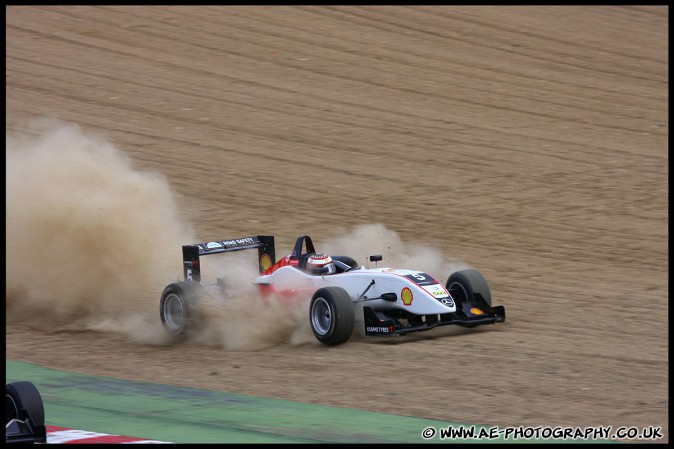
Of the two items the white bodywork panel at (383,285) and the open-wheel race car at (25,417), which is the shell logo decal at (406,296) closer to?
the white bodywork panel at (383,285)

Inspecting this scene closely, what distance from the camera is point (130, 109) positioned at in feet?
84.4

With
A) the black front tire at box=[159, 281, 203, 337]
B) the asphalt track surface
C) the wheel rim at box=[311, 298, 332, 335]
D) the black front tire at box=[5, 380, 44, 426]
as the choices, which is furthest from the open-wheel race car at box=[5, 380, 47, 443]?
the black front tire at box=[159, 281, 203, 337]

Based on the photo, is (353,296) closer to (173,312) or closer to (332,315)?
(332,315)

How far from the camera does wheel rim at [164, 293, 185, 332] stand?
13.6 metres

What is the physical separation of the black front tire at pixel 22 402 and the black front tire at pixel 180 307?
5.12m

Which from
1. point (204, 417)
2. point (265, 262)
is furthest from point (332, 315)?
point (204, 417)

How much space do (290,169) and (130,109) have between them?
16.9 feet

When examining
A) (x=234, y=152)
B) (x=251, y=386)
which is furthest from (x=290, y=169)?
(x=251, y=386)

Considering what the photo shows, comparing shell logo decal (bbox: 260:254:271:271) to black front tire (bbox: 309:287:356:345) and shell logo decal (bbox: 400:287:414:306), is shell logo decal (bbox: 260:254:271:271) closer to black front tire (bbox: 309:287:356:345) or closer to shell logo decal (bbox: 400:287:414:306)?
black front tire (bbox: 309:287:356:345)

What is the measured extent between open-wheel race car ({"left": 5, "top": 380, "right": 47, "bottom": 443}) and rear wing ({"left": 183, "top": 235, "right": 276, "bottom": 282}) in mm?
5757

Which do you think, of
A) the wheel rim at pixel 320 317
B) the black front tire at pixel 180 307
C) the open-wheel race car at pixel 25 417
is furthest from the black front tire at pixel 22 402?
the black front tire at pixel 180 307

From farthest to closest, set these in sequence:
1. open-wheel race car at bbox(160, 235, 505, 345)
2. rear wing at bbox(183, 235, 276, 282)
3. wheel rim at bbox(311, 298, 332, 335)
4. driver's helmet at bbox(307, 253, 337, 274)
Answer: rear wing at bbox(183, 235, 276, 282) < driver's helmet at bbox(307, 253, 337, 274) < wheel rim at bbox(311, 298, 332, 335) < open-wheel race car at bbox(160, 235, 505, 345)

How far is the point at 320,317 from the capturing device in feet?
42.0

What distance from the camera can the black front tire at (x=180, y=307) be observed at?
43.9 ft
